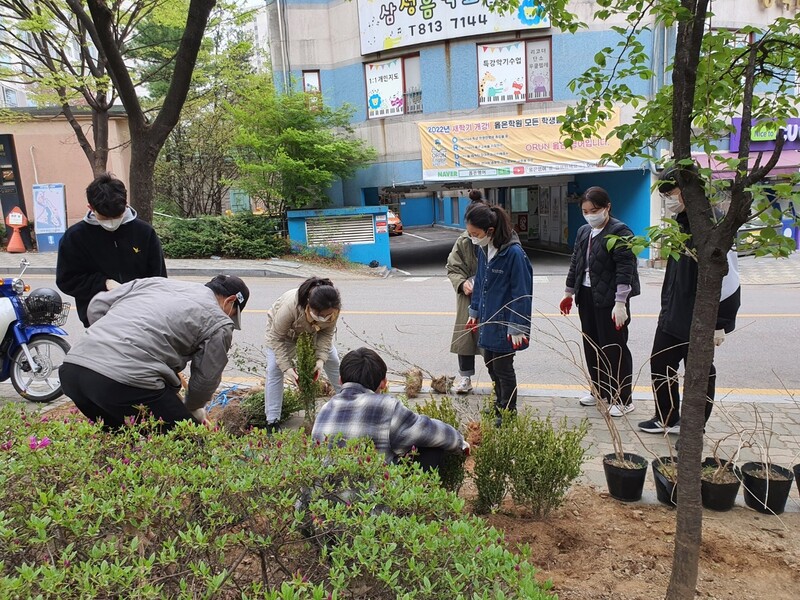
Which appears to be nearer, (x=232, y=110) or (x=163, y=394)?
(x=163, y=394)

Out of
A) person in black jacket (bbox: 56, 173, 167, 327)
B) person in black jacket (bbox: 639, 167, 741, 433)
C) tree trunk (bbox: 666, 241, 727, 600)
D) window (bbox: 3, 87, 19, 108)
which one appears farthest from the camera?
window (bbox: 3, 87, 19, 108)

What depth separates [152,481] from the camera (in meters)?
1.89

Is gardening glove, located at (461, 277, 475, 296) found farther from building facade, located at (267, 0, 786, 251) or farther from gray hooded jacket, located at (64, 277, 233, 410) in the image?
building facade, located at (267, 0, 786, 251)

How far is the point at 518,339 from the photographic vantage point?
4148mm

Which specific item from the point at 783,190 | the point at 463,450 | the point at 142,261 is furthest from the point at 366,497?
the point at 142,261

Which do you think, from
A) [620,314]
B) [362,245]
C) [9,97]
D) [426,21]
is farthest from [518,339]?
[9,97]

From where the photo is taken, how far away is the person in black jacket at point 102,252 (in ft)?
12.4

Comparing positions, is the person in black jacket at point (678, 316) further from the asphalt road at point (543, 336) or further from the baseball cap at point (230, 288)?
the baseball cap at point (230, 288)

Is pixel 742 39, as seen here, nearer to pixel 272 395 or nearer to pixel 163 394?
pixel 163 394

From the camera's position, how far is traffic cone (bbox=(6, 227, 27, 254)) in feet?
51.7

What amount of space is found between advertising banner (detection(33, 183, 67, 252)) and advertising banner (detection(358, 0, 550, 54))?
31.0ft

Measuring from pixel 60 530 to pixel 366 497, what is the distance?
2.93ft

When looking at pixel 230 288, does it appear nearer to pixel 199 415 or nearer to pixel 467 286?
pixel 199 415

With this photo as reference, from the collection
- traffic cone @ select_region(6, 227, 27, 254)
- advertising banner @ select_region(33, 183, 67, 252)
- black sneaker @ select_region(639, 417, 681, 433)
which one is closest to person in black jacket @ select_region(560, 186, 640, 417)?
black sneaker @ select_region(639, 417, 681, 433)
